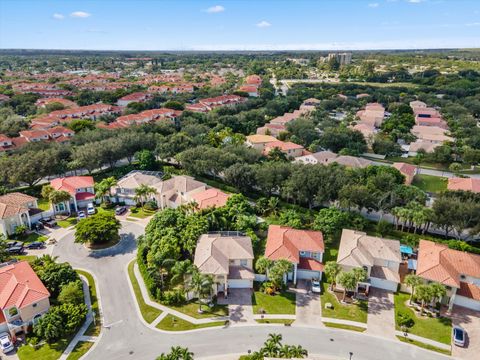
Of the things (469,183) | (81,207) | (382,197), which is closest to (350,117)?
(469,183)

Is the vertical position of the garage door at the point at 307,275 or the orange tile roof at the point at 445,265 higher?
the orange tile roof at the point at 445,265

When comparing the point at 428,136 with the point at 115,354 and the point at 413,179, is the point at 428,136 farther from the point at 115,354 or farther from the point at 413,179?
the point at 115,354

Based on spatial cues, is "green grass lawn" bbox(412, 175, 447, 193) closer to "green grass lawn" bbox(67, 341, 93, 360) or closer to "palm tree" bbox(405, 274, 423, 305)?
"palm tree" bbox(405, 274, 423, 305)

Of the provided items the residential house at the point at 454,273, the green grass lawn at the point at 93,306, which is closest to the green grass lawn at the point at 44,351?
the green grass lawn at the point at 93,306

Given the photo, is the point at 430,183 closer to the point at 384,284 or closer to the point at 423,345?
the point at 384,284

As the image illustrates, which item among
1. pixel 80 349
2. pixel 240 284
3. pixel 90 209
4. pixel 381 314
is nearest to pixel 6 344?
pixel 80 349

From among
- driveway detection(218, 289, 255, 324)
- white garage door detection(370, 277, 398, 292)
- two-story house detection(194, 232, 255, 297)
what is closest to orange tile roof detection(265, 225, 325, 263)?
two-story house detection(194, 232, 255, 297)

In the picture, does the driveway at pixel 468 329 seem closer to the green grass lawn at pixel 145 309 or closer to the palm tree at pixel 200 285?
the palm tree at pixel 200 285
